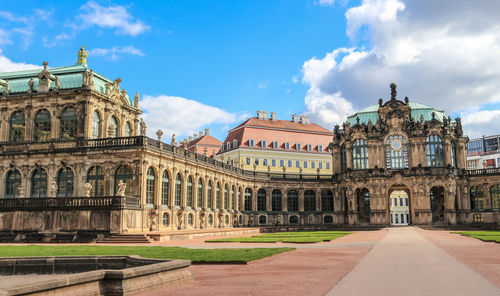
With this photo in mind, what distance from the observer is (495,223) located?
65.5 m

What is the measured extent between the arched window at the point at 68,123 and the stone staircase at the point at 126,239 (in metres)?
17.3

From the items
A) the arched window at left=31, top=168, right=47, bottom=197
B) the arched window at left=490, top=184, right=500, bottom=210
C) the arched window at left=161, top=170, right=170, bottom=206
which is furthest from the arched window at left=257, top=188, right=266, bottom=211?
the arched window at left=31, top=168, right=47, bottom=197

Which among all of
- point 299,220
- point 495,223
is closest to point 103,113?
point 299,220

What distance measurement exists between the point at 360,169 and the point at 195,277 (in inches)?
2491

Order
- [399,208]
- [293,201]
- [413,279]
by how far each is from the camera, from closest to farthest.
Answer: [413,279]
[293,201]
[399,208]

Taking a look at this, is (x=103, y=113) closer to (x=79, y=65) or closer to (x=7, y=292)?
(x=79, y=65)

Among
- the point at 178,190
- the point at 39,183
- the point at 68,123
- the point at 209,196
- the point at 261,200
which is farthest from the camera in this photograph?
the point at 261,200

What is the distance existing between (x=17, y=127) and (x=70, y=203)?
1792cm

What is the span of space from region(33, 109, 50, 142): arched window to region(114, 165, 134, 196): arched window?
11080 mm

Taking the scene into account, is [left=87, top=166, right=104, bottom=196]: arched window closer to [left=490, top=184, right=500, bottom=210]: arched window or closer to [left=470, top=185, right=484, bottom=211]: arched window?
[left=470, top=185, right=484, bottom=211]: arched window

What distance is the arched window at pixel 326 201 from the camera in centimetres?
7850

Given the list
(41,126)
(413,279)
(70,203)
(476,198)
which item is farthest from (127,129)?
(476,198)

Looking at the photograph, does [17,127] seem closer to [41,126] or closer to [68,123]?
[41,126]

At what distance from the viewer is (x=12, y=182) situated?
5106cm
